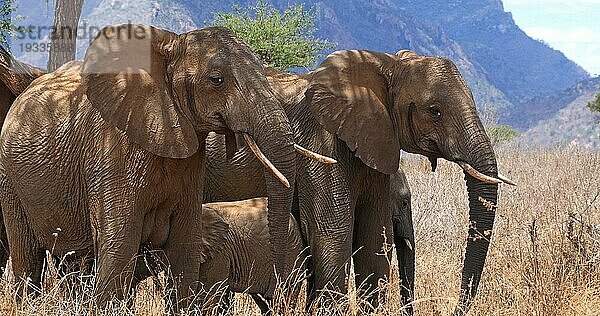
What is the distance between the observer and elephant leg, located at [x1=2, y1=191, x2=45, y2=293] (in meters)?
5.68

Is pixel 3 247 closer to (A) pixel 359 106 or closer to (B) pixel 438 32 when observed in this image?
(A) pixel 359 106

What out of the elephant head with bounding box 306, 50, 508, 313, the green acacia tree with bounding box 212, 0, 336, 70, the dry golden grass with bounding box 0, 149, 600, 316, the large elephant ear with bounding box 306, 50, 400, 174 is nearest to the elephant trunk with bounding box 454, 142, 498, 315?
the elephant head with bounding box 306, 50, 508, 313

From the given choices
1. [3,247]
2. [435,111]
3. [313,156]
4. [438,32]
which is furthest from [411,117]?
[438,32]

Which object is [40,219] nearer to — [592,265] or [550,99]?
[592,265]

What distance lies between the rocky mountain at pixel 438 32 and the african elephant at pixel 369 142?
87.6 m

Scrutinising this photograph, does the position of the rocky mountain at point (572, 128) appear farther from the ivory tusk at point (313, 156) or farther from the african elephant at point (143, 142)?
the african elephant at point (143, 142)

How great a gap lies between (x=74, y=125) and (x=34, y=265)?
3.36 ft

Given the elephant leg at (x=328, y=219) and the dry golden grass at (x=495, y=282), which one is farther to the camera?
the elephant leg at (x=328, y=219)

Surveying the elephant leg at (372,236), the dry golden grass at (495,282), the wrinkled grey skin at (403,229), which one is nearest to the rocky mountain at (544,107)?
the dry golden grass at (495,282)

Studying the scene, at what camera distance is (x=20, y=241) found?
18.7 feet

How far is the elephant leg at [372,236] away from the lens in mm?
5949

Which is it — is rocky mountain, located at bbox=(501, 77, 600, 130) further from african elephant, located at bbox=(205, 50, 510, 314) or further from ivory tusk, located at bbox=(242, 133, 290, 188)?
ivory tusk, located at bbox=(242, 133, 290, 188)

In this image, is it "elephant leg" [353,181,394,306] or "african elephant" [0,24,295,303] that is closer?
"african elephant" [0,24,295,303]

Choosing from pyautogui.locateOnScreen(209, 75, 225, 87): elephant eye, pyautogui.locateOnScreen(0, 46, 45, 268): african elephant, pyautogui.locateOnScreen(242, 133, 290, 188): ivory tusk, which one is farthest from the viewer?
pyautogui.locateOnScreen(0, 46, 45, 268): african elephant
